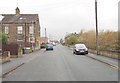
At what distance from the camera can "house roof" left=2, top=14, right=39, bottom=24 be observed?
304ft

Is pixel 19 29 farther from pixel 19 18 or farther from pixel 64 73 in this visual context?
pixel 64 73

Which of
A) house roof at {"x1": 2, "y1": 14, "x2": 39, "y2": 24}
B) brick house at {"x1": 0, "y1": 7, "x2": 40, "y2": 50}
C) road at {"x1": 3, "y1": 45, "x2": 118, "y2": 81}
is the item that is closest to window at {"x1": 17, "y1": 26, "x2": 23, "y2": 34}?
brick house at {"x1": 0, "y1": 7, "x2": 40, "y2": 50}

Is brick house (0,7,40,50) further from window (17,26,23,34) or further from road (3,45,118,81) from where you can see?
road (3,45,118,81)

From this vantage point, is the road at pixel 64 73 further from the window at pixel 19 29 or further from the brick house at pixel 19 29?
the window at pixel 19 29

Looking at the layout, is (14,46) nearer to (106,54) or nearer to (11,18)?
(106,54)

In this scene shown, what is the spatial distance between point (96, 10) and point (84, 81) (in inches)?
1276

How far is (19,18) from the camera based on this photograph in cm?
9512

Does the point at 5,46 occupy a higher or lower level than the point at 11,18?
lower

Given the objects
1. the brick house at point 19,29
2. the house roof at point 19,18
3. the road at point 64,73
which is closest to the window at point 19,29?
the brick house at point 19,29

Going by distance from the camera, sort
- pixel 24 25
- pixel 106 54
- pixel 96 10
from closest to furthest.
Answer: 1. pixel 106 54
2. pixel 96 10
3. pixel 24 25

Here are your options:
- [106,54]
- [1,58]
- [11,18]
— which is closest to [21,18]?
[11,18]

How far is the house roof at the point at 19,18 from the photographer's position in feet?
304

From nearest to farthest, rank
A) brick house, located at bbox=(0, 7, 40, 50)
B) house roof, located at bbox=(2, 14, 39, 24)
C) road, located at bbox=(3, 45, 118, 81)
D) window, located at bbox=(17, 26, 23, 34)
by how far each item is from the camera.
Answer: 1. road, located at bbox=(3, 45, 118, 81)
2. brick house, located at bbox=(0, 7, 40, 50)
3. window, located at bbox=(17, 26, 23, 34)
4. house roof, located at bbox=(2, 14, 39, 24)

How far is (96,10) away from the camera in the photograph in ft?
148
